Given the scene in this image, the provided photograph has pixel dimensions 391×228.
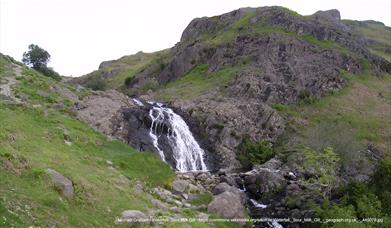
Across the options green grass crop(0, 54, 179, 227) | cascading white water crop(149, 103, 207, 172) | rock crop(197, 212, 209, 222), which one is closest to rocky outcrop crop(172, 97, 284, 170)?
cascading white water crop(149, 103, 207, 172)

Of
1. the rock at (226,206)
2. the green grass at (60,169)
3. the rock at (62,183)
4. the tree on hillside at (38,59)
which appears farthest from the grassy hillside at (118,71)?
the rock at (62,183)

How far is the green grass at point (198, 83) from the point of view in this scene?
7350cm

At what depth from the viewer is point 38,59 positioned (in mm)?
75688

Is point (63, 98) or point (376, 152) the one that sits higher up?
point (63, 98)

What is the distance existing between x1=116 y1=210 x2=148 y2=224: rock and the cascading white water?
71.9 ft

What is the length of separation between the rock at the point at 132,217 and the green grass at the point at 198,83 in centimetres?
4609

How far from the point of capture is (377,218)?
31.1 metres

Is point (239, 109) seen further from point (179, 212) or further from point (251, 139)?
point (179, 212)

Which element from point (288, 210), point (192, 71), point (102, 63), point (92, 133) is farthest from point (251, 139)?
point (102, 63)

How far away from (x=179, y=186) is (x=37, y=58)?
5041 centimetres

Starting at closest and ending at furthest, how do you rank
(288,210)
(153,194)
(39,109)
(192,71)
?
(153,194) → (288,210) → (39,109) → (192,71)

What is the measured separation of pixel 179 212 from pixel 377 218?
45.6ft

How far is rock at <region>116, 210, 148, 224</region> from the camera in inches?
939

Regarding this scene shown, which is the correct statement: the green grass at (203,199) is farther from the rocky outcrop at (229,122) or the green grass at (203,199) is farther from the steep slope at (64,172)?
the rocky outcrop at (229,122)
